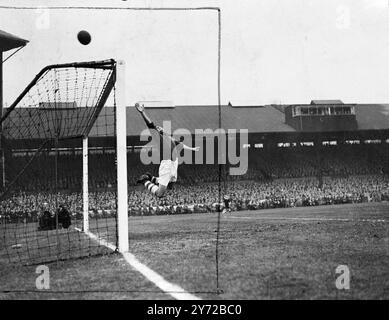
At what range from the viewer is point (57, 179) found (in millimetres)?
19891

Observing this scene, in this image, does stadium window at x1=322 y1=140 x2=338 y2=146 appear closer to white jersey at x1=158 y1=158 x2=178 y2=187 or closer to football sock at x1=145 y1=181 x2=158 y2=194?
white jersey at x1=158 y1=158 x2=178 y2=187

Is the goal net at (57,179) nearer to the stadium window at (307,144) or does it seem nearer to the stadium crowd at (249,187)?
the stadium crowd at (249,187)

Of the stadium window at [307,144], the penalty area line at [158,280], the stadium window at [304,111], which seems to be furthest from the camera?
the stadium window at [304,111]

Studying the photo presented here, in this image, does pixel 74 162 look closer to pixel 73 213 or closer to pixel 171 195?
pixel 171 195

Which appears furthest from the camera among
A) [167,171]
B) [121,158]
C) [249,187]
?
[249,187]

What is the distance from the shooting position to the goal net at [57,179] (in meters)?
10.2

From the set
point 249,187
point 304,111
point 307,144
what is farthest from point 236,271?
point 304,111

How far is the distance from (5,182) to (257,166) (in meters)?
21.0

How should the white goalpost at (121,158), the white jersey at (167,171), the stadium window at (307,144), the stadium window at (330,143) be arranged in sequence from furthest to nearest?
the stadium window at (307,144)
the stadium window at (330,143)
the white jersey at (167,171)
the white goalpost at (121,158)

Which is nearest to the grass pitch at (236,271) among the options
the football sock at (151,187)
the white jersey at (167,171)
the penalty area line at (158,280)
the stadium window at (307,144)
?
the penalty area line at (158,280)

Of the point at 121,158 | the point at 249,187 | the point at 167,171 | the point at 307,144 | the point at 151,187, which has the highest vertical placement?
the point at 307,144

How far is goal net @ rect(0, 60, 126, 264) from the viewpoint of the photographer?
403 inches

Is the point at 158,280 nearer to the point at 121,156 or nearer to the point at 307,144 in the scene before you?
the point at 121,156

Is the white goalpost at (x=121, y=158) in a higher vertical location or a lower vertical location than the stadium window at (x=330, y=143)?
lower
